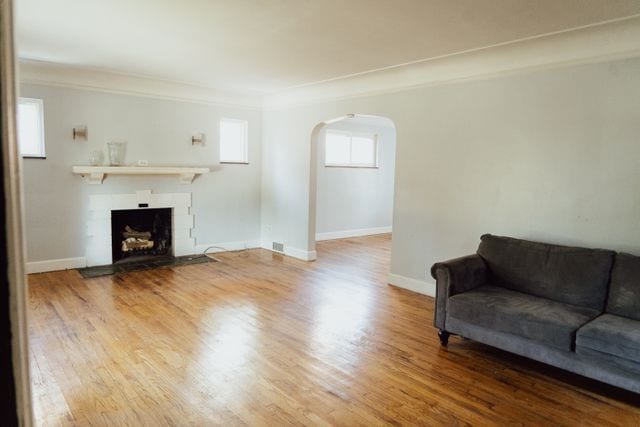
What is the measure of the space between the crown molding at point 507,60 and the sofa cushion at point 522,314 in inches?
81.5

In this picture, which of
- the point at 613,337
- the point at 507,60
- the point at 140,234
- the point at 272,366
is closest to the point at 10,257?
the point at 272,366

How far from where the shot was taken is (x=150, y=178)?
6059 millimetres

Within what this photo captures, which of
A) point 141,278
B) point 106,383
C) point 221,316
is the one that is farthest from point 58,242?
point 106,383

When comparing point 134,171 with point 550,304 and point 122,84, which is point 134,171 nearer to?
point 122,84

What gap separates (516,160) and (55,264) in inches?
220

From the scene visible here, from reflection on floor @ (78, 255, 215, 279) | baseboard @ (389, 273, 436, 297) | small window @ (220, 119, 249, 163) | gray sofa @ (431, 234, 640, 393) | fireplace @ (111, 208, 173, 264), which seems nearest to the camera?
gray sofa @ (431, 234, 640, 393)

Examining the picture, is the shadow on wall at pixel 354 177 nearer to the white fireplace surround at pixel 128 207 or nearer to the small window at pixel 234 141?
the small window at pixel 234 141

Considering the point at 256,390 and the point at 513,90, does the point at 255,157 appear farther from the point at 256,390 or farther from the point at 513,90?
the point at 256,390

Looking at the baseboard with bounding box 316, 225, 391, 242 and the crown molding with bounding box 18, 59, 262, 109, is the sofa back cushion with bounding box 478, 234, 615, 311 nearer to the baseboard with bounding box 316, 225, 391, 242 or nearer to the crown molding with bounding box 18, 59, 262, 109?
the crown molding with bounding box 18, 59, 262, 109

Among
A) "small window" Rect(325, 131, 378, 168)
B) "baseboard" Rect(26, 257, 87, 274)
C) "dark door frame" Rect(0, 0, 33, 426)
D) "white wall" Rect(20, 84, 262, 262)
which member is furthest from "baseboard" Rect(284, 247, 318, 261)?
"dark door frame" Rect(0, 0, 33, 426)

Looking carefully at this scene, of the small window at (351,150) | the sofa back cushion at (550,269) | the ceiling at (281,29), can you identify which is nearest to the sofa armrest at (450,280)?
the sofa back cushion at (550,269)

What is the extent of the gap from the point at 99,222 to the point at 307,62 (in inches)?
138

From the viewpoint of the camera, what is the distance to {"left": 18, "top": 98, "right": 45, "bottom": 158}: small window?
5.14 meters

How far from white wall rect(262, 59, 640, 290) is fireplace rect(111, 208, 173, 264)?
3195 millimetres
